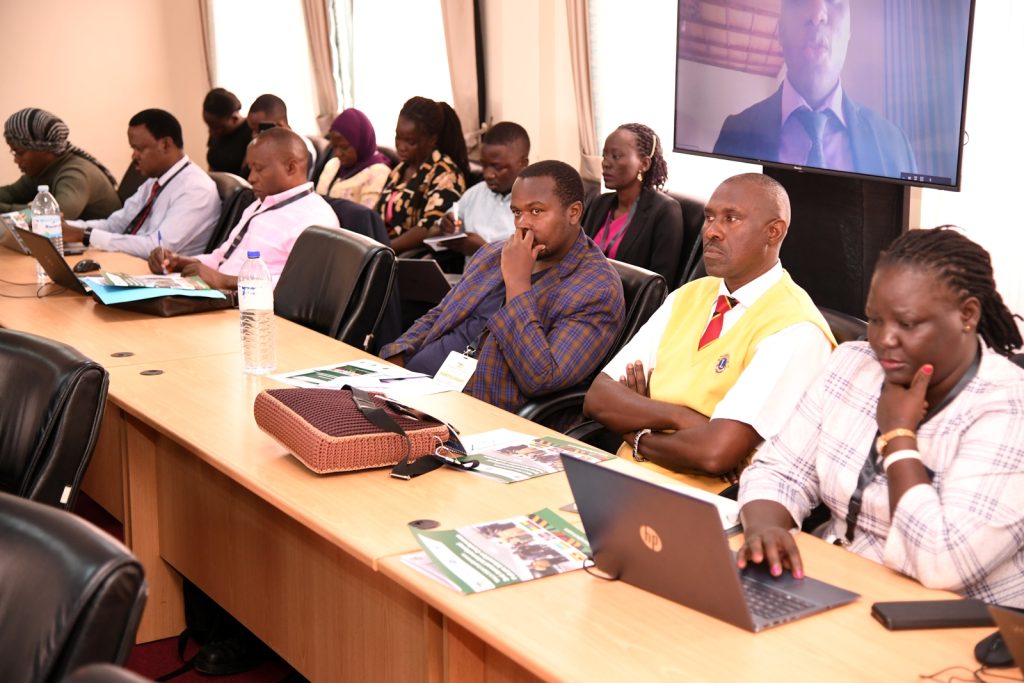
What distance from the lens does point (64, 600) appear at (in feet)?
4.15

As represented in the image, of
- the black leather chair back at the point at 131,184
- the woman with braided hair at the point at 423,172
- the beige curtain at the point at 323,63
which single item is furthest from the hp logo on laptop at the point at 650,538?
the beige curtain at the point at 323,63

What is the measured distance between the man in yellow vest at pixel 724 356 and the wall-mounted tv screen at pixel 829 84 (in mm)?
1142

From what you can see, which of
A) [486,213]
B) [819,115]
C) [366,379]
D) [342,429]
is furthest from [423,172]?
[342,429]

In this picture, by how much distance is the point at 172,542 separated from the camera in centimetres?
319

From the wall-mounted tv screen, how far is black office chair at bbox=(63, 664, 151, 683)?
3187 mm

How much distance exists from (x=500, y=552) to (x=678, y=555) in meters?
0.35

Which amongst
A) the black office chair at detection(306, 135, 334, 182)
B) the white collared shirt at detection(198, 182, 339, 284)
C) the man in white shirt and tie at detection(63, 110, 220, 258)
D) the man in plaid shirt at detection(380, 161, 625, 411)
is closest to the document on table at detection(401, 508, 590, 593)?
the man in plaid shirt at detection(380, 161, 625, 411)

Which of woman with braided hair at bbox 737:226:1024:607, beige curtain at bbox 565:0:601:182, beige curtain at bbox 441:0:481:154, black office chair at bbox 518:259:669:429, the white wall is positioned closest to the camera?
woman with braided hair at bbox 737:226:1024:607

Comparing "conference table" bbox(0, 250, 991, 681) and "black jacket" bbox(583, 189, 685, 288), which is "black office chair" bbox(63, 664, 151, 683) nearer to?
"conference table" bbox(0, 250, 991, 681)

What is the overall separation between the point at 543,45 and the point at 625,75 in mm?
705

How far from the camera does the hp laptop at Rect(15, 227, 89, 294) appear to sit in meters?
4.04

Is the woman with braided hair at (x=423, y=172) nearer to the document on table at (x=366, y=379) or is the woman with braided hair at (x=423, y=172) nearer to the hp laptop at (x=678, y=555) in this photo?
the document on table at (x=366, y=379)

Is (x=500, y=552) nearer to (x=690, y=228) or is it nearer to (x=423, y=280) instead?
(x=423, y=280)

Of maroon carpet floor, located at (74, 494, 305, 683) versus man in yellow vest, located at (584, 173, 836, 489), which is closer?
man in yellow vest, located at (584, 173, 836, 489)
